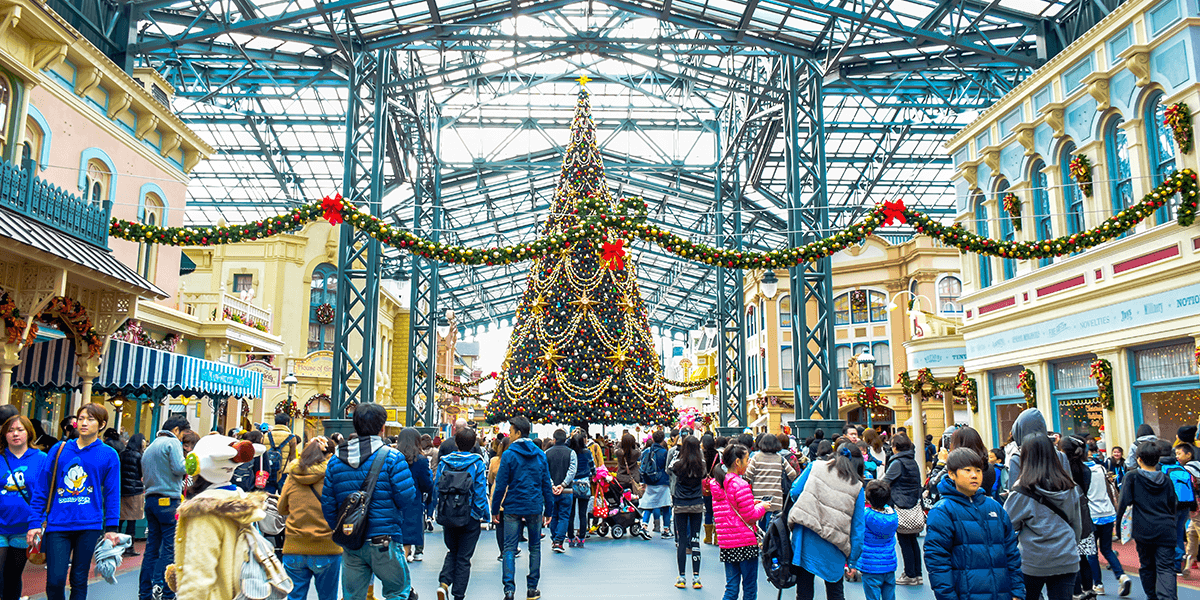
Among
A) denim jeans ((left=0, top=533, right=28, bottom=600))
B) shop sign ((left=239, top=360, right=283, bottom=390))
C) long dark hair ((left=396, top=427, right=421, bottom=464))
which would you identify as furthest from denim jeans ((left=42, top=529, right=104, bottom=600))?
shop sign ((left=239, top=360, right=283, bottom=390))

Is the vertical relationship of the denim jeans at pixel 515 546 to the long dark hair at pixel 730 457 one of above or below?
below

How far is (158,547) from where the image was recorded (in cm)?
728

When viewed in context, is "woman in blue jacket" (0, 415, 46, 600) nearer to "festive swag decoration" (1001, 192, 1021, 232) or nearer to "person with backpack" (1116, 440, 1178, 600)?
"person with backpack" (1116, 440, 1178, 600)

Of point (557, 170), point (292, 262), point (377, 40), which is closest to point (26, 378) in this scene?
point (377, 40)

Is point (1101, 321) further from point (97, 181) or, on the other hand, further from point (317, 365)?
point (317, 365)

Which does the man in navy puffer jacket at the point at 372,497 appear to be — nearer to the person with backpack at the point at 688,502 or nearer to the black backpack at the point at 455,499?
the black backpack at the point at 455,499

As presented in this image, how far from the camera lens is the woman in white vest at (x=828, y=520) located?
5637 mm

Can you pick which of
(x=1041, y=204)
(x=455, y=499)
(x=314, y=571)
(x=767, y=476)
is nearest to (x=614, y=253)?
(x=767, y=476)

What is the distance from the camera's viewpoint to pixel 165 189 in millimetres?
17406

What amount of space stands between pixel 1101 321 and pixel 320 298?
27.2 meters

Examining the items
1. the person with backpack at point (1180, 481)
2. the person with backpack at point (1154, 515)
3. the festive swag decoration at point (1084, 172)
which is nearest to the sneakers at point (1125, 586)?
the person with backpack at point (1154, 515)

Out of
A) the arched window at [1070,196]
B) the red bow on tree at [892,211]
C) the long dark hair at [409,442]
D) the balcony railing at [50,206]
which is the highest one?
the arched window at [1070,196]

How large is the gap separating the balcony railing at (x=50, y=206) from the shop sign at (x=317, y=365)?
20.1 metres

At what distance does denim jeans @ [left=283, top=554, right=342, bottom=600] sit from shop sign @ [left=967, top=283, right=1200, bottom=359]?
12.2 metres
